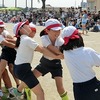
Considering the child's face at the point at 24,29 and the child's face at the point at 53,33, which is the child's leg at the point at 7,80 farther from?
the child's face at the point at 53,33

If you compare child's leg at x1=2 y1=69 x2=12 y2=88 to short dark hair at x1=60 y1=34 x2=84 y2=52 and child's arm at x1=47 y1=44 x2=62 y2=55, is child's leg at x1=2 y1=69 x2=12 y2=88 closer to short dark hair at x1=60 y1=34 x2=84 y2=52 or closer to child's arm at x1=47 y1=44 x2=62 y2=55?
child's arm at x1=47 y1=44 x2=62 y2=55

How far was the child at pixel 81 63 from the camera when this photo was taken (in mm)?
3555

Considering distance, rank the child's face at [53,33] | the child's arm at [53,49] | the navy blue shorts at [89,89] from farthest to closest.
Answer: the child's face at [53,33] < the child's arm at [53,49] < the navy blue shorts at [89,89]

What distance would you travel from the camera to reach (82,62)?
3.57 metres

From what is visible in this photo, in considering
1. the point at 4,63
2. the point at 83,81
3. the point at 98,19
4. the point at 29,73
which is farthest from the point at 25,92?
the point at 98,19

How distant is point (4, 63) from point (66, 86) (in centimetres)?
163

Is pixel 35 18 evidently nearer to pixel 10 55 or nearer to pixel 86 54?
pixel 10 55

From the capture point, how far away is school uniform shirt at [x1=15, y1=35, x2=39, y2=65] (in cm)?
440

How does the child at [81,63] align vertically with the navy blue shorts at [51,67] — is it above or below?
above

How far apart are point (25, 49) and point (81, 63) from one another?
1.16m

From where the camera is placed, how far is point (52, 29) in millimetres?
4434

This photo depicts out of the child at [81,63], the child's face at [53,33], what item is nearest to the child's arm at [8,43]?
the child's face at [53,33]

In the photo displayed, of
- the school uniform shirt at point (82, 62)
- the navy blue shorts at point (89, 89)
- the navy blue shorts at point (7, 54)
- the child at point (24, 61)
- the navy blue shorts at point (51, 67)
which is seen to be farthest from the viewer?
the navy blue shorts at point (7, 54)

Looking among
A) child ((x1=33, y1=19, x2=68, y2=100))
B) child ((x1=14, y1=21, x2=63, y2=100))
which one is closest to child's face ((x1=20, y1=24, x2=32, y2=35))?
child ((x1=14, y1=21, x2=63, y2=100))
